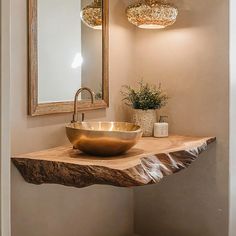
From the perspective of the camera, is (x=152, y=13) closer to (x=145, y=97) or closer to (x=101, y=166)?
(x=145, y=97)

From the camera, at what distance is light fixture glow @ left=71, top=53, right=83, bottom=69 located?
2067 millimetres

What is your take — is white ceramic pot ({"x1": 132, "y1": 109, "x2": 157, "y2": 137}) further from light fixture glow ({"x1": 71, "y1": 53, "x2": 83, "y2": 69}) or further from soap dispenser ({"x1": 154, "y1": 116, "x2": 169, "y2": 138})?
light fixture glow ({"x1": 71, "y1": 53, "x2": 83, "y2": 69})

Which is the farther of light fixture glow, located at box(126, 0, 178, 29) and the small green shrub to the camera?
the small green shrub

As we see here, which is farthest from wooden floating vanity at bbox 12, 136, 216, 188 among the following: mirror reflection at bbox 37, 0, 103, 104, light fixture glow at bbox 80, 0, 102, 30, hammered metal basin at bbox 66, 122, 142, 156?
light fixture glow at bbox 80, 0, 102, 30

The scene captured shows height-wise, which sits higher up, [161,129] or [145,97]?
[145,97]

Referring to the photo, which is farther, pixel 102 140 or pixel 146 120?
pixel 146 120

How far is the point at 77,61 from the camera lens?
209cm

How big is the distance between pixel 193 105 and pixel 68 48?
2.96 ft

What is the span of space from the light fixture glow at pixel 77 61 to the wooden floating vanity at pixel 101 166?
0.45 meters

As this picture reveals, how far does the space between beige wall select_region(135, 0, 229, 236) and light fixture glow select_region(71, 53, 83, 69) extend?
623 millimetres

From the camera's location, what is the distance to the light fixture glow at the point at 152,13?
7.22 feet

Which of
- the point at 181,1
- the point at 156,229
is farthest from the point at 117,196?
the point at 181,1
